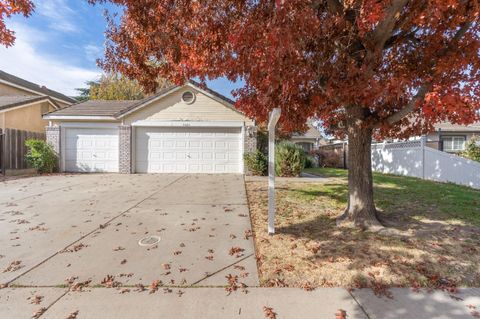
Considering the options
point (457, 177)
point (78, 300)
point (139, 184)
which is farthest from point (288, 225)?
point (457, 177)

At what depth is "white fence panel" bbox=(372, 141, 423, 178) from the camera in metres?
12.4

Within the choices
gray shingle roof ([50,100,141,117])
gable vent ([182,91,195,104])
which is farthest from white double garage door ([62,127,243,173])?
gable vent ([182,91,195,104])

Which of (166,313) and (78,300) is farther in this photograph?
(78,300)

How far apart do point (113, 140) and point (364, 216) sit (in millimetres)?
12815

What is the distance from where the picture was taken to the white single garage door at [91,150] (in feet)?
47.4

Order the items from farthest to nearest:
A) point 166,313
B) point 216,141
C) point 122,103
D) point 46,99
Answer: point 46,99 < point 122,103 < point 216,141 < point 166,313

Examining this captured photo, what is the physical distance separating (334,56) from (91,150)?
13.3m

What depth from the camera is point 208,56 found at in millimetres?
5730

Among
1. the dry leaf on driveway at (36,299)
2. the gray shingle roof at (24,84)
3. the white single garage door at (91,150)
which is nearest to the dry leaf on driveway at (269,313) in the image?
the dry leaf on driveway at (36,299)

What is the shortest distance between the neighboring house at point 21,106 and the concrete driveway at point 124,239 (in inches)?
393

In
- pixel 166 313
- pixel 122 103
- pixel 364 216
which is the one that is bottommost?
pixel 166 313

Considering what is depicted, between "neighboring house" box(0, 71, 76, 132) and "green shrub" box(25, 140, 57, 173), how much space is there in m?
1.84

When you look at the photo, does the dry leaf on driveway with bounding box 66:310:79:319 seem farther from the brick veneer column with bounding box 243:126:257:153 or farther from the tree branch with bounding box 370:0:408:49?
the brick veneer column with bounding box 243:126:257:153

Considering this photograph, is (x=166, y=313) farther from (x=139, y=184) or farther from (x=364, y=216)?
(x=139, y=184)
